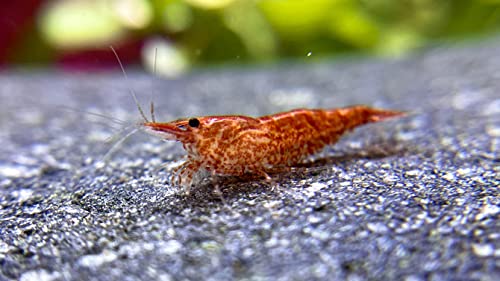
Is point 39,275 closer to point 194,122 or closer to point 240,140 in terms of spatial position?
point 194,122

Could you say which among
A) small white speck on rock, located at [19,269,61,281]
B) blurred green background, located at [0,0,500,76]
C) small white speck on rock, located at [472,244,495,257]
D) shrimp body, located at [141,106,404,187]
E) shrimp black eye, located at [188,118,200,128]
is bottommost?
small white speck on rock, located at [19,269,61,281]

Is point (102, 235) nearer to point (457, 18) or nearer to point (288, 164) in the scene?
point (288, 164)

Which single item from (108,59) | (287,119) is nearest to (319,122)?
(287,119)

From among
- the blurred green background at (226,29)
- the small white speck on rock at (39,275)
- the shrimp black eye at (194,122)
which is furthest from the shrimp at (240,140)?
the blurred green background at (226,29)

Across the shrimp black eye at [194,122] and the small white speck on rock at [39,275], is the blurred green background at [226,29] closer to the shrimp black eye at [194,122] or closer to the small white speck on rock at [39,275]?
the shrimp black eye at [194,122]

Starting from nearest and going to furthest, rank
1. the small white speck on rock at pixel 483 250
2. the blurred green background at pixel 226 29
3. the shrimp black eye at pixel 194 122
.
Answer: the small white speck on rock at pixel 483 250 < the shrimp black eye at pixel 194 122 < the blurred green background at pixel 226 29

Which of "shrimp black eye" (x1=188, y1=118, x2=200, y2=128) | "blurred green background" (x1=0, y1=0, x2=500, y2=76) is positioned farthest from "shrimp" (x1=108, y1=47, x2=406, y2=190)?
"blurred green background" (x1=0, y1=0, x2=500, y2=76)

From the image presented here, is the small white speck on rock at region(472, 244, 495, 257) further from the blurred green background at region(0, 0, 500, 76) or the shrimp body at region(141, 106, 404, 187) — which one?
the blurred green background at region(0, 0, 500, 76)
